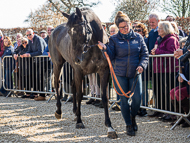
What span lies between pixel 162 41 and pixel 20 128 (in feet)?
12.2

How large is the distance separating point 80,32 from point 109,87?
3.56 m

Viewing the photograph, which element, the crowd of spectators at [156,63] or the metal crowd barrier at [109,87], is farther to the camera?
the metal crowd barrier at [109,87]

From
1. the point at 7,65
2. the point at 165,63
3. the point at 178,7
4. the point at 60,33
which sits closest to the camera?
the point at 165,63

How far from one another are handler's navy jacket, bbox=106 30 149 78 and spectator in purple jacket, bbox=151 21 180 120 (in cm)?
127

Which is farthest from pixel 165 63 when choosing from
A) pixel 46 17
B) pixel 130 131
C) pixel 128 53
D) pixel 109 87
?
pixel 46 17

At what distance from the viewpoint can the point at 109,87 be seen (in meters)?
7.69

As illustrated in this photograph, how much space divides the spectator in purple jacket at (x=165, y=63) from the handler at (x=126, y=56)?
130 cm

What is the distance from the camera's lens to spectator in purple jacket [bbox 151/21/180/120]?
5.59 m

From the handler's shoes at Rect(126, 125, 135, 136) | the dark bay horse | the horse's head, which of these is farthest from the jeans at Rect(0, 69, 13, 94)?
the handler's shoes at Rect(126, 125, 135, 136)

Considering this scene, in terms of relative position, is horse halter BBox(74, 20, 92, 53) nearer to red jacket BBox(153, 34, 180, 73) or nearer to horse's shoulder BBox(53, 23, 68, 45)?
horse's shoulder BBox(53, 23, 68, 45)

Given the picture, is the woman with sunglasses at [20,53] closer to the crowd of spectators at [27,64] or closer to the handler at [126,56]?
the crowd of spectators at [27,64]

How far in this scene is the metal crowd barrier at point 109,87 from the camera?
5.57 metres

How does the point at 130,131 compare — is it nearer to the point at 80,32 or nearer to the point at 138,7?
the point at 80,32

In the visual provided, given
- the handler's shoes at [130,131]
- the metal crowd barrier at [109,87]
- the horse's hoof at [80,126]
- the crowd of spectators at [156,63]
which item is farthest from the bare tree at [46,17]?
the handler's shoes at [130,131]
